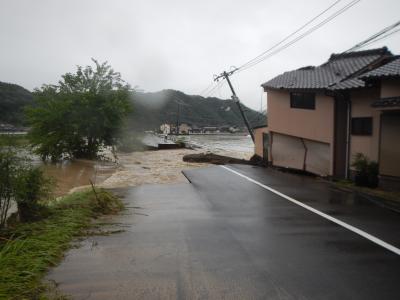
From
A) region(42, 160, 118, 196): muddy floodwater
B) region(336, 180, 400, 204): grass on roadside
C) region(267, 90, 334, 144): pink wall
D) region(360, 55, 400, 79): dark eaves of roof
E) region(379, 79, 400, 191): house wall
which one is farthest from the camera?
region(42, 160, 118, 196): muddy floodwater

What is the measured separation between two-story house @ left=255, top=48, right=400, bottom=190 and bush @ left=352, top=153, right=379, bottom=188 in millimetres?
256

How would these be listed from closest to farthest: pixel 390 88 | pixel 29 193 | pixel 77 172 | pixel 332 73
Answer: pixel 29 193 < pixel 390 88 < pixel 332 73 < pixel 77 172

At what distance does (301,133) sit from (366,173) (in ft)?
19.6

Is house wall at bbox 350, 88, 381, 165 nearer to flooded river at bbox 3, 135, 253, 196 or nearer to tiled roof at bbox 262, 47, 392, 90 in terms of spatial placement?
tiled roof at bbox 262, 47, 392, 90

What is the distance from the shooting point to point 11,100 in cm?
5216

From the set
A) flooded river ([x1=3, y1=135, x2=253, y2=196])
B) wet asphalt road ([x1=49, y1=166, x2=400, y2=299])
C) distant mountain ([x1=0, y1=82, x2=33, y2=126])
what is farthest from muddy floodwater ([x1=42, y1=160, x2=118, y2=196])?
distant mountain ([x1=0, y1=82, x2=33, y2=126])

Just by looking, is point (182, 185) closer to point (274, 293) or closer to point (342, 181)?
point (342, 181)

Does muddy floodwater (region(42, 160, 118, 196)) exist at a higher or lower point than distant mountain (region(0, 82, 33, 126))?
lower

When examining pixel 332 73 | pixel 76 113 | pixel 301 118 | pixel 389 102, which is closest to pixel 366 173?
pixel 389 102

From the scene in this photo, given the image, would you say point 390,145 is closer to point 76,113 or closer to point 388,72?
point 388,72

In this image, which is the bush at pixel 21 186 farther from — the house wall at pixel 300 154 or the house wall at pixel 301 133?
the house wall at pixel 300 154

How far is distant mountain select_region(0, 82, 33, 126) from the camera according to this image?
47.7 m

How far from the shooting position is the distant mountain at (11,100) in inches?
1880

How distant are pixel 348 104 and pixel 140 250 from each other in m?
11.8
